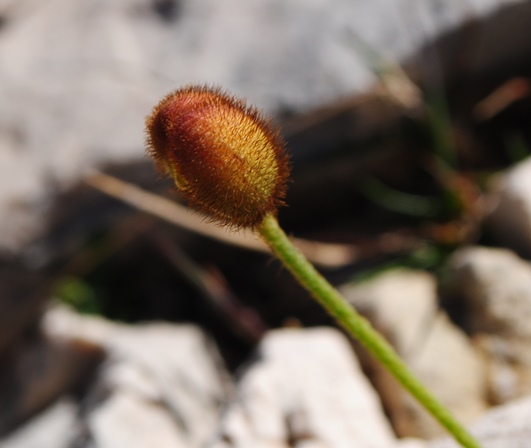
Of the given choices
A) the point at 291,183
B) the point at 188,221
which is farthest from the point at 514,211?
the point at 188,221

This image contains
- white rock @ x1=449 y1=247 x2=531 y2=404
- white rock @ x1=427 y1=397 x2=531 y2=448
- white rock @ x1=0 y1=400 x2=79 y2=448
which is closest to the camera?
white rock @ x1=427 y1=397 x2=531 y2=448

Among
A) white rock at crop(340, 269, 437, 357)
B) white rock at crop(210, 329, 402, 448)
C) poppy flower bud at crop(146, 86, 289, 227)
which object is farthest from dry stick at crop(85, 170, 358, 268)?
poppy flower bud at crop(146, 86, 289, 227)

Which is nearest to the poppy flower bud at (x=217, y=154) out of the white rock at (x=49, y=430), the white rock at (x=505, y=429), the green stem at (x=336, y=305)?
the green stem at (x=336, y=305)

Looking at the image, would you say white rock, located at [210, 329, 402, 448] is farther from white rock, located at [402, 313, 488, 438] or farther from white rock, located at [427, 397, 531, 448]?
white rock, located at [427, 397, 531, 448]

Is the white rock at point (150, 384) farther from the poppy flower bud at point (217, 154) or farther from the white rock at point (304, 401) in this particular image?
the poppy flower bud at point (217, 154)

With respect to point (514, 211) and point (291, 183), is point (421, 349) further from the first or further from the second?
point (291, 183)
